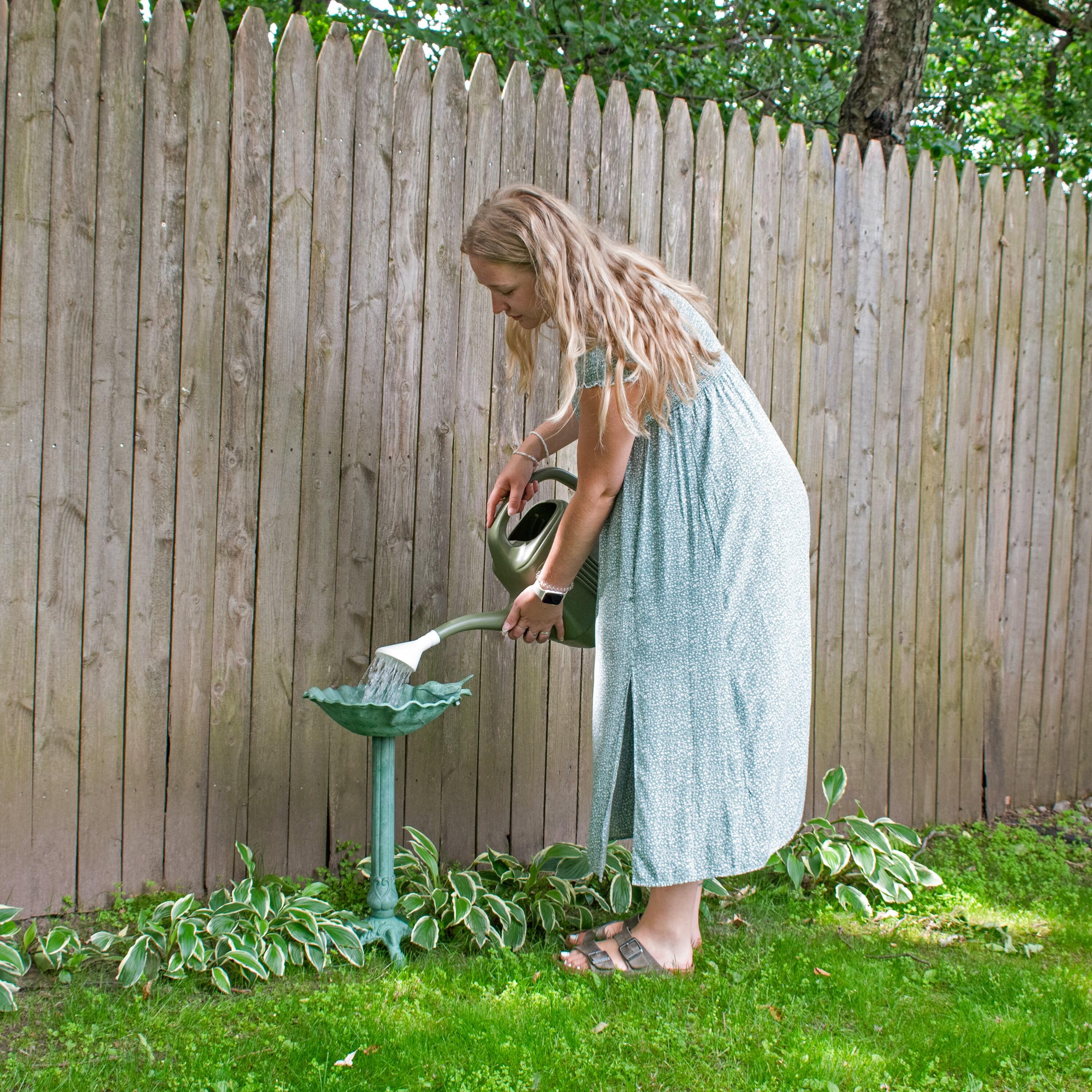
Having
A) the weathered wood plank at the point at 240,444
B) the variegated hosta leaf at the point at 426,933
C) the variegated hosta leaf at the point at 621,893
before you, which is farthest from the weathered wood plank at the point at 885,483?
the weathered wood plank at the point at 240,444

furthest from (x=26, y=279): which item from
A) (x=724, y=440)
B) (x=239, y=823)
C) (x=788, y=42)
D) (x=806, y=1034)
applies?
(x=788, y=42)

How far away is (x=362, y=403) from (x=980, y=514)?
6.73ft

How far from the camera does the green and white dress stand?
202 cm

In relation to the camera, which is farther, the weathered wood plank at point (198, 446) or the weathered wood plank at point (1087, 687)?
the weathered wood plank at point (1087, 687)

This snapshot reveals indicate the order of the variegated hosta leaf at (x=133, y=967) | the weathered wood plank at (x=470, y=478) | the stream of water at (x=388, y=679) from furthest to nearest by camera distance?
the weathered wood plank at (x=470, y=478), the stream of water at (x=388, y=679), the variegated hosta leaf at (x=133, y=967)

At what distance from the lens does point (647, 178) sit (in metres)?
2.76

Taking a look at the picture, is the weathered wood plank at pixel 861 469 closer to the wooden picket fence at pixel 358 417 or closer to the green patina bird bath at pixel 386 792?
the wooden picket fence at pixel 358 417

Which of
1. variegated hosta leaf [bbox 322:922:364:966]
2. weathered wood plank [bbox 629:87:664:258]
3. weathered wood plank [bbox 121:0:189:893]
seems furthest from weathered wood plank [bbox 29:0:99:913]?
weathered wood plank [bbox 629:87:664:258]

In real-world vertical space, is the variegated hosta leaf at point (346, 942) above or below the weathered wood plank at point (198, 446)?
below

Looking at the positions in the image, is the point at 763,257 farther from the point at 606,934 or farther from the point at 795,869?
the point at 606,934

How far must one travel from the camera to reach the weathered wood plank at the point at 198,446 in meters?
2.29

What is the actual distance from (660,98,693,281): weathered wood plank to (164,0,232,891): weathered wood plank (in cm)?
118

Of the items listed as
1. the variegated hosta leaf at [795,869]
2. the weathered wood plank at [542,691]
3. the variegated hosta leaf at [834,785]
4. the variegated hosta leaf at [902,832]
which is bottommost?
the variegated hosta leaf at [795,869]

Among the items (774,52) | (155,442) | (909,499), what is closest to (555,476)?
(155,442)
